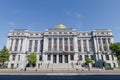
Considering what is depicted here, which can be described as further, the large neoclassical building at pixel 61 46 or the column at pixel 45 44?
the column at pixel 45 44

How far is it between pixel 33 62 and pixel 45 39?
1474 centimetres

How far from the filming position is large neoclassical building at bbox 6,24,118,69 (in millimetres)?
57688

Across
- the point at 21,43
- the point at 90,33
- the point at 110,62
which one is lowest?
the point at 110,62

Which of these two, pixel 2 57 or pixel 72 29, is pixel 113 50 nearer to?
pixel 72 29

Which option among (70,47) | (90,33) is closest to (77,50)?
(70,47)

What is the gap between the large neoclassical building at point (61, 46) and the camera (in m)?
57.7

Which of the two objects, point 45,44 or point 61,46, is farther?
point 61,46

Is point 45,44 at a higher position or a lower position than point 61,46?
higher

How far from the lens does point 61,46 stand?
200 ft

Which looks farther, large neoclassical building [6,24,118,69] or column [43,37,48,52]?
column [43,37,48,52]

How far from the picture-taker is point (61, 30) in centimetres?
6481

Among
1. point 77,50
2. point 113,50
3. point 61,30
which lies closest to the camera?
point 113,50

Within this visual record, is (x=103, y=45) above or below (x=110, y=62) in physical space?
above

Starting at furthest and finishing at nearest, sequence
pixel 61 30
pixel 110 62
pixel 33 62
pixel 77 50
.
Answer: pixel 61 30
pixel 77 50
pixel 110 62
pixel 33 62
